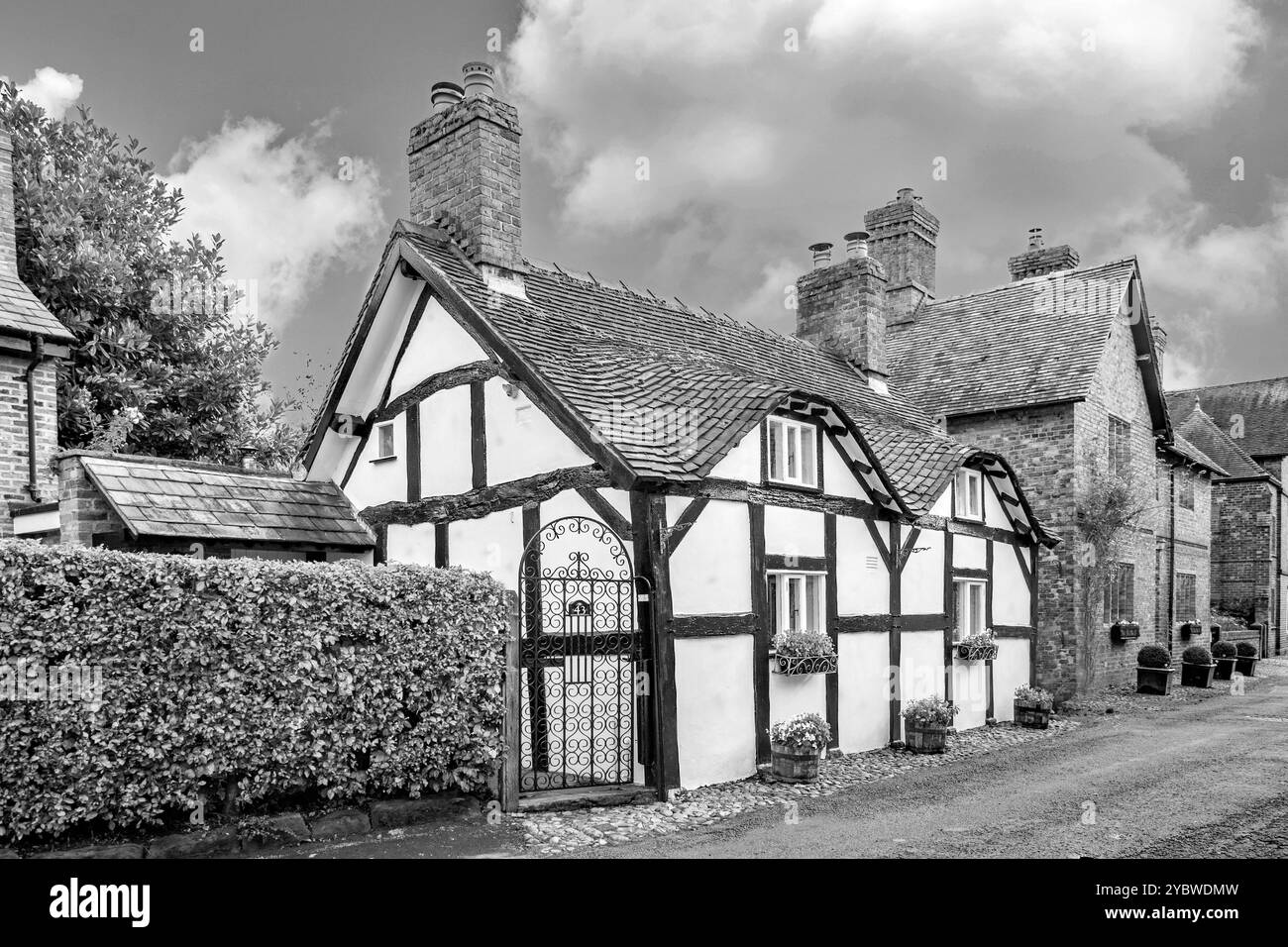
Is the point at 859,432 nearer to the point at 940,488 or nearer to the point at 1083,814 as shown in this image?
the point at 940,488

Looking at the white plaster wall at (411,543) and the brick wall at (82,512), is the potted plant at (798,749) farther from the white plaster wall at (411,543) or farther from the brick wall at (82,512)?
the brick wall at (82,512)

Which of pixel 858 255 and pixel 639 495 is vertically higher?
pixel 858 255

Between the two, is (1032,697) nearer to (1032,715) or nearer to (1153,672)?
(1032,715)

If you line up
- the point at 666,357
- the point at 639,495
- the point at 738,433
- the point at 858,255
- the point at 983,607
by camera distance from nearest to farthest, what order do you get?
the point at 639,495, the point at 738,433, the point at 666,357, the point at 983,607, the point at 858,255

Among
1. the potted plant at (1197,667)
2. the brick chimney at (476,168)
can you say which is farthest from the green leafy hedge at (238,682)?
the potted plant at (1197,667)

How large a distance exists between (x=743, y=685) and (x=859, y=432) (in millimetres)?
3987

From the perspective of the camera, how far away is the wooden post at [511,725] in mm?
9305

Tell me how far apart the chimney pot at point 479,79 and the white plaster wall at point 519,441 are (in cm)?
404

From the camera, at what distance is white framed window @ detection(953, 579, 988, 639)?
53.5 feet

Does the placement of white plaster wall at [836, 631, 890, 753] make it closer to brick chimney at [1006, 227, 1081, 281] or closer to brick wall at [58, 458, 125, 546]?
brick wall at [58, 458, 125, 546]

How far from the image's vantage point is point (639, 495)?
10484 millimetres

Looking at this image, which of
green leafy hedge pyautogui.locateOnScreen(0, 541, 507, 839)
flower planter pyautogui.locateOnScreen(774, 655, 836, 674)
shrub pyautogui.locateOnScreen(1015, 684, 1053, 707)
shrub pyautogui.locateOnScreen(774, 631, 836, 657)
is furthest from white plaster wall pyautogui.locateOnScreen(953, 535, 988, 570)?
green leafy hedge pyautogui.locateOnScreen(0, 541, 507, 839)

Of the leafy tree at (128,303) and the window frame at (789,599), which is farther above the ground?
the leafy tree at (128,303)

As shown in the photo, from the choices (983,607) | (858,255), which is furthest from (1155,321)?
(983,607)
